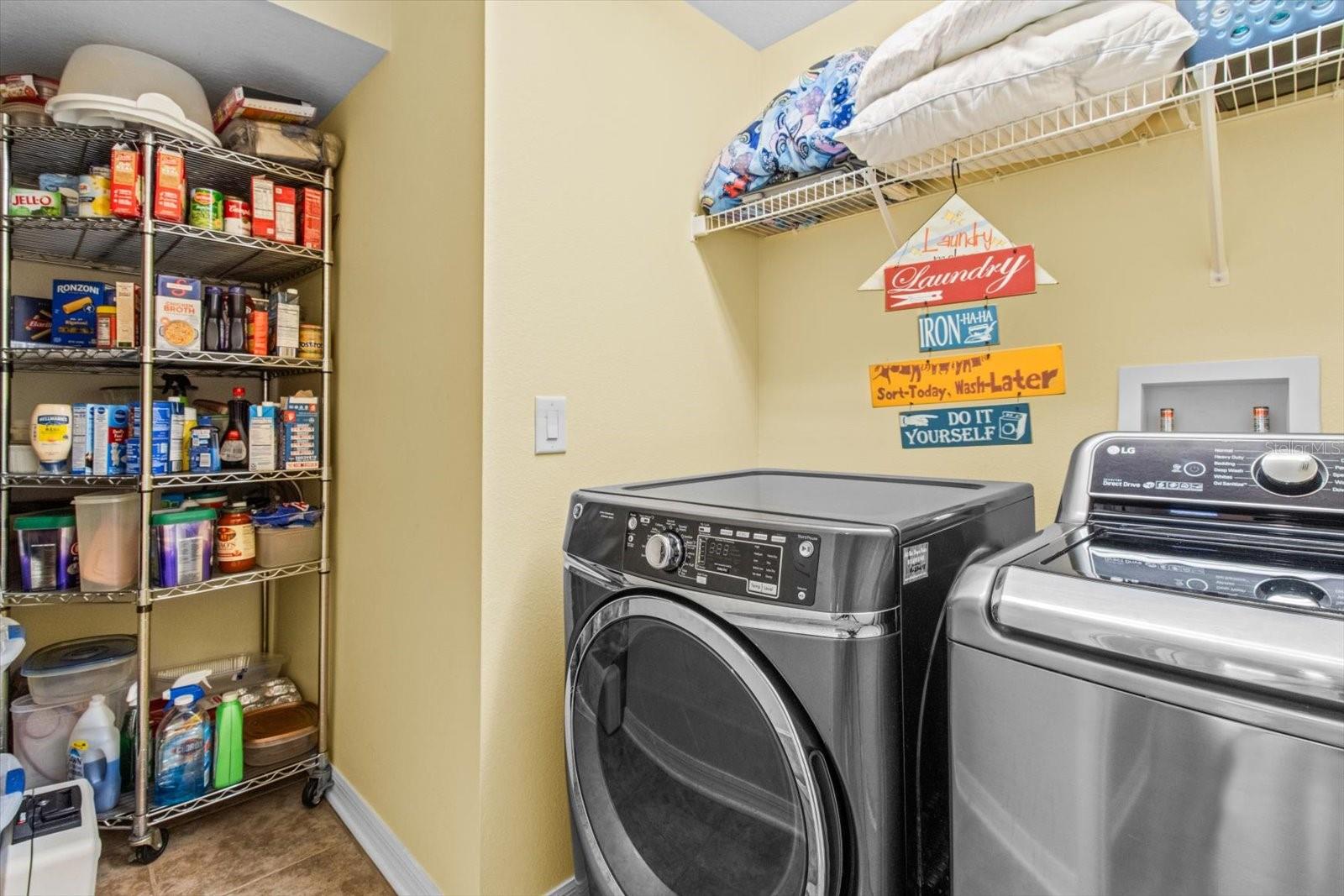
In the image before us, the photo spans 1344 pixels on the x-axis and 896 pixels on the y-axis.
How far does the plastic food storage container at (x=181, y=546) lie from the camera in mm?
1852

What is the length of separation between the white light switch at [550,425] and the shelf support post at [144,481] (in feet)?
3.81

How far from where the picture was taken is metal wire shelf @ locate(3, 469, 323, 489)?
1.76 m

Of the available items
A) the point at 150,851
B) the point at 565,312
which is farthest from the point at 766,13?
the point at 150,851

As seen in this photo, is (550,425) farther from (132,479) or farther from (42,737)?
(42,737)

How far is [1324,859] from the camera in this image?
1.72 feet

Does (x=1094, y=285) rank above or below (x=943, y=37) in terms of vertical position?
below

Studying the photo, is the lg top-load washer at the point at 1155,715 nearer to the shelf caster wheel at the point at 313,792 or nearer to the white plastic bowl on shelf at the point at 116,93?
the shelf caster wheel at the point at 313,792

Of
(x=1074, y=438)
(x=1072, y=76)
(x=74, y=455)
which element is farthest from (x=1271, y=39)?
(x=74, y=455)

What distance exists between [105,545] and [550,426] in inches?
55.1

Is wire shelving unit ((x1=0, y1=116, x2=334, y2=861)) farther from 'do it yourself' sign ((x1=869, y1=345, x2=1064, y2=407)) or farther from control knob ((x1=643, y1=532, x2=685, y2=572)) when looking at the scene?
→ 'do it yourself' sign ((x1=869, y1=345, x2=1064, y2=407))

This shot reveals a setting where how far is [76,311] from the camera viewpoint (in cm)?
191

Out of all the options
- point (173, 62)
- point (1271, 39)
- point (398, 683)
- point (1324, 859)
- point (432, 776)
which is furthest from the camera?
point (173, 62)

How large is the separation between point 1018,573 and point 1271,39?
1.01 meters

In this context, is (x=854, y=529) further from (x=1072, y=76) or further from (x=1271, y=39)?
(x=1271, y=39)
